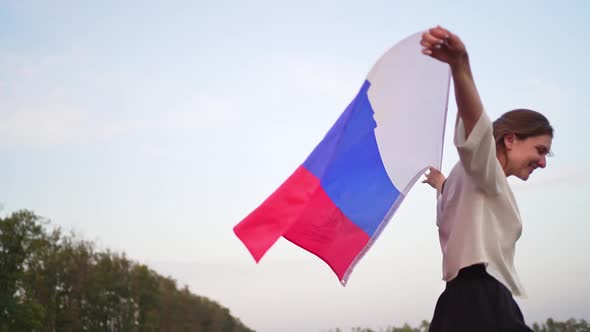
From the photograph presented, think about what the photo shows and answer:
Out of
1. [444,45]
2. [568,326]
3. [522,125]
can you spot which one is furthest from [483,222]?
[568,326]

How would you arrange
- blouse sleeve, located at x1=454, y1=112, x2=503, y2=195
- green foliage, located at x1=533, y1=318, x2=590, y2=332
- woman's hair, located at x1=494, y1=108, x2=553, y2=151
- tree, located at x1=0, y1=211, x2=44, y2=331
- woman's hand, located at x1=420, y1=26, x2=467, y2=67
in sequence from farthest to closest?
1. green foliage, located at x1=533, y1=318, x2=590, y2=332
2. tree, located at x1=0, y1=211, x2=44, y2=331
3. woman's hair, located at x1=494, y1=108, x2=553, y2=151
4. blouse sleeve, located at x1=454, y1=112, x2=503, y2=195
5. woman's hand, located at x1=420, y1=26, x2=467, y2=67

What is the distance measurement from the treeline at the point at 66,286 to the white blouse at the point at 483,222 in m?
35.2

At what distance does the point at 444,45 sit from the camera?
2605 mm

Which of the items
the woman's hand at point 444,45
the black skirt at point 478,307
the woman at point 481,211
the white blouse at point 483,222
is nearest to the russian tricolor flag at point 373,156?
the woman at point 481,211

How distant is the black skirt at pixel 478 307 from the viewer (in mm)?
2869

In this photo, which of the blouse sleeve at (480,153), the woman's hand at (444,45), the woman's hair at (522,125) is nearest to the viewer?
the woman's hand at (444,45)

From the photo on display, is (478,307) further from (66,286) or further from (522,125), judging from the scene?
(66,286)

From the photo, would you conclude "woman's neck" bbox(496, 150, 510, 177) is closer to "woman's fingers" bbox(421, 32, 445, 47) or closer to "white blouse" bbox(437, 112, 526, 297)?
"white blouse" bbox(437, 112, 526, 297)

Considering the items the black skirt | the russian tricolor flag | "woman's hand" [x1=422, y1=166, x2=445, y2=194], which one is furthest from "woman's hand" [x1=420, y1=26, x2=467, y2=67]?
"woman's hand" [x1=422, y1=166, x2=445, y2=194]

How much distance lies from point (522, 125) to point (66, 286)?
4361 centimetres

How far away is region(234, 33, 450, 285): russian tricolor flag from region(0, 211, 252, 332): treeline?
112ft

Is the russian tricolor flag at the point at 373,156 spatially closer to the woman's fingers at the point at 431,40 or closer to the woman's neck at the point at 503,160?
the woman's neck at the point at 503,160

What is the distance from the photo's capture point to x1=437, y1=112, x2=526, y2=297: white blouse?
289cm

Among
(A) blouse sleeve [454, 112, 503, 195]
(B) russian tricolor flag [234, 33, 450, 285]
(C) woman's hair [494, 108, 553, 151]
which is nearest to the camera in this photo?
(A) blouse sleeve [454, 112, 503, 195]
